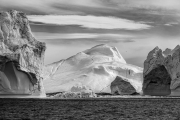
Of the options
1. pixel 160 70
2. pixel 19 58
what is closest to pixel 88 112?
pixel 19 58

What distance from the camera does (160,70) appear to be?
99.8 meters

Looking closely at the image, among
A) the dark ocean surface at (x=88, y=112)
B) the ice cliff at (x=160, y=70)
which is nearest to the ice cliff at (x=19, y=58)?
the dark ocean surface at (x=88, y=112)

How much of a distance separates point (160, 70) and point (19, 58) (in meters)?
39.9

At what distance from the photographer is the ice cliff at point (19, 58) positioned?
245 feet

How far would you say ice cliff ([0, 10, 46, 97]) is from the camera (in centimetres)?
7481

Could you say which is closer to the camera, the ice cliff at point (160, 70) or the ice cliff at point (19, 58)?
the ice cliff at point (19, 58)

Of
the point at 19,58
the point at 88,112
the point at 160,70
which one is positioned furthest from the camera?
the point at 160,70

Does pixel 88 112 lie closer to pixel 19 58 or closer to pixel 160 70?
pixel 19 58

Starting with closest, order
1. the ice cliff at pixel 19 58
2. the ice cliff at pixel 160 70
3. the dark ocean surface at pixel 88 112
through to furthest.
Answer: the dark ocean surface at pixel 88 112 → the ice cliff at pixel 19 58 → the ice cliff at pixel 160 70

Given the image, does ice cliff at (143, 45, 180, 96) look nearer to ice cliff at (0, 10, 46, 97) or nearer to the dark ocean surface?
ice cliff at (0, 10, 46, 97)

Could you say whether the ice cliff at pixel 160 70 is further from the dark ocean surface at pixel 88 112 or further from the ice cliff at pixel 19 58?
the dark ocean surface at pixel 88 112

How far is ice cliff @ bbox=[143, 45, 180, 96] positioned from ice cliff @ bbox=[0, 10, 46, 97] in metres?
30.7

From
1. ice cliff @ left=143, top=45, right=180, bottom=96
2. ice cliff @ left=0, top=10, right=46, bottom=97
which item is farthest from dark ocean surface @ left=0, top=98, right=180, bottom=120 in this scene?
ice cliff @ left=143, top=45, right=180, bottom=96

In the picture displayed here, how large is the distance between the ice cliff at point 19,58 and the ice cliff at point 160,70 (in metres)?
30.7
